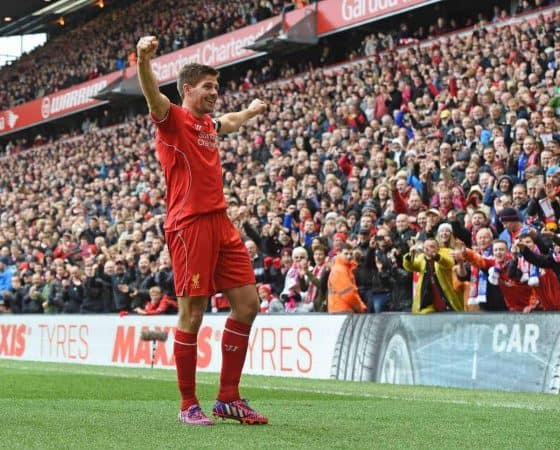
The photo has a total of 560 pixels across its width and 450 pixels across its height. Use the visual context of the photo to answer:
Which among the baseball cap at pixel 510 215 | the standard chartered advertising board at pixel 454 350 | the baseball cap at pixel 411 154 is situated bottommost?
the standard chartered advertising board at pixel 454 350

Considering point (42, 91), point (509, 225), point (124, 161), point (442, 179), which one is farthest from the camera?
point (42, 91)

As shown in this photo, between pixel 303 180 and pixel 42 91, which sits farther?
pixel 42 91

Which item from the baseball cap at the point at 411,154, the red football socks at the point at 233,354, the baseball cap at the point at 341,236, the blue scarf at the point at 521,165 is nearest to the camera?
the red football socks at the point at 233,354

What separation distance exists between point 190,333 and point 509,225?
582cm

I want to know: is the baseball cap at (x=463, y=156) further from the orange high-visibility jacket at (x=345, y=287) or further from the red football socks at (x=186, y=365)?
the red football socks at (x=186, y=365)

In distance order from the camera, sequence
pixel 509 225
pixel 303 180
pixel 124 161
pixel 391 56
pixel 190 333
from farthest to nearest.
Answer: pixel 124 161
pixel 391 56
pixel 303 180
pixel 509 225
pixel 190 333

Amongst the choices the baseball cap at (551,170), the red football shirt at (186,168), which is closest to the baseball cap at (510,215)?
the baseball cap at (551,170)

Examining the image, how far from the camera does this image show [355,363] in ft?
41.6

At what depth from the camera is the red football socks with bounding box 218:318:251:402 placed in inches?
250

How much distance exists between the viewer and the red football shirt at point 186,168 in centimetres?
630

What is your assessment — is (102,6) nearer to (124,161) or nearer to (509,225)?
(124,161)

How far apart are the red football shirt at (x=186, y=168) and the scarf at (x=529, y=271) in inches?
195

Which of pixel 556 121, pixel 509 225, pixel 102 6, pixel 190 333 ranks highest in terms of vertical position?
pixel 102 6

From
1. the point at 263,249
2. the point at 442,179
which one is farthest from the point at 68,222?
the point at 442,179
